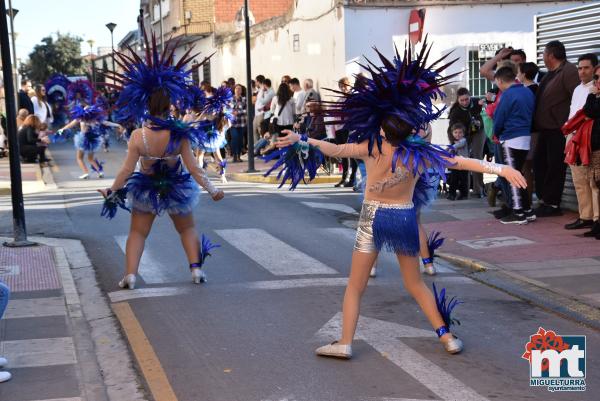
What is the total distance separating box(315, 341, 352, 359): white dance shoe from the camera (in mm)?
6332

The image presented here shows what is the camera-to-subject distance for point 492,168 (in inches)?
243

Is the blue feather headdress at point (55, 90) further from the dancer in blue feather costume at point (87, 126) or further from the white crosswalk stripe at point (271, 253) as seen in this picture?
the white crosswalk stripe at point (271, 253)

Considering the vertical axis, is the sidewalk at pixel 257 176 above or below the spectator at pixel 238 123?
below

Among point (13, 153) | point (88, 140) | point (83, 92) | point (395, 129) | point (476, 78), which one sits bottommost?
point (88, 140)

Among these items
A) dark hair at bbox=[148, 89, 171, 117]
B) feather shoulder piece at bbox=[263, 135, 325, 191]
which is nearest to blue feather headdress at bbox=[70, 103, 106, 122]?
dark hair at bbox=[148, 89, 171, 117]

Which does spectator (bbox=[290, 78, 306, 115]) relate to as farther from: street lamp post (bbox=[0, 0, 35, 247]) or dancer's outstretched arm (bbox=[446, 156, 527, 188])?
dancer's outstretched arm (bbox=[446, 156, 527, 188])

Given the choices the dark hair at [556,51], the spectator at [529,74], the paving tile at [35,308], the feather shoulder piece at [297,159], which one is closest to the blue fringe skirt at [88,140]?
the spectator at [529,74]

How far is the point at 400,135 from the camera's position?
247 inches

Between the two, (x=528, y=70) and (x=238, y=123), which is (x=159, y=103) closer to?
(x=528, y=70)

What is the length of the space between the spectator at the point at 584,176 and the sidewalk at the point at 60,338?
6108mm

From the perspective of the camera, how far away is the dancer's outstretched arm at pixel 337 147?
6.31m

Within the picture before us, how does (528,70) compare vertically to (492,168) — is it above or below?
above
